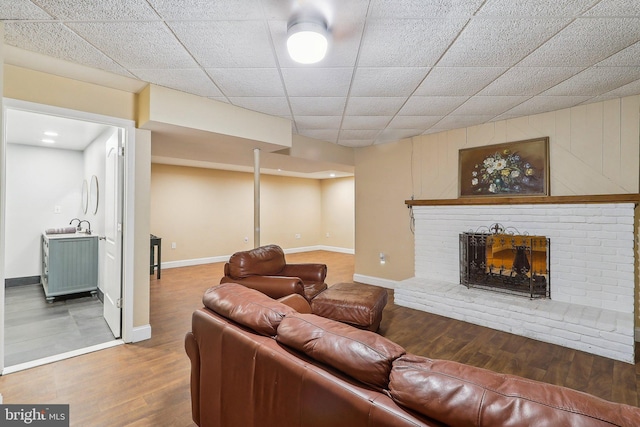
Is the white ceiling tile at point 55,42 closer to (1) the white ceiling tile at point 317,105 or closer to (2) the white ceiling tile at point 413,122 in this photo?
(1) the white ceiling tile at point 317,105

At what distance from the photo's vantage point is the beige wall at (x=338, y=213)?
8.45m

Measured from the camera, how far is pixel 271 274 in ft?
11.0

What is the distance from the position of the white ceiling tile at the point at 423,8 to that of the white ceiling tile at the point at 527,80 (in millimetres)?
1000

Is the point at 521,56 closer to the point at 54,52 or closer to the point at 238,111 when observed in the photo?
the point at 238,111

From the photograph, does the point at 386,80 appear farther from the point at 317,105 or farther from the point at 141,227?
the point at 141,227

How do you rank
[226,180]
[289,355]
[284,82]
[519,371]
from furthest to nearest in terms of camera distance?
[226,180], [284,82], [519,371], [289,355]

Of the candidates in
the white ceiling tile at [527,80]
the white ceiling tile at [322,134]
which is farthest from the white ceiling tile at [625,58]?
the white ceiling tile at [322,134]

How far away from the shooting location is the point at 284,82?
8.37 feet

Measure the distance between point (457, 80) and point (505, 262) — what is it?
2358 mm

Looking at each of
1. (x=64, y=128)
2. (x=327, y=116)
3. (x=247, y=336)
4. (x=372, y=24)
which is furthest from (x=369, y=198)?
(x=64, y=128)

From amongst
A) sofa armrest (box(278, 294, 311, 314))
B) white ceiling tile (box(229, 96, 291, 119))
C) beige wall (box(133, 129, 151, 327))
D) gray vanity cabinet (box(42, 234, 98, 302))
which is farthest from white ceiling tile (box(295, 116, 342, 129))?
gray vanity cabinet (box(42, 234, 98, 302))

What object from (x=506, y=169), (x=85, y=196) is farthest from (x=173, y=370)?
(x=506, y=169)

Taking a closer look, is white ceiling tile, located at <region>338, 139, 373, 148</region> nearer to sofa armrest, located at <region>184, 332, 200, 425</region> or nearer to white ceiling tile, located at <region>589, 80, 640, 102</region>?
white ceiling tile, located at <region>589, 80, 640, 102</region>

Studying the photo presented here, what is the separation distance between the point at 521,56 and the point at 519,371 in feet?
8.02
